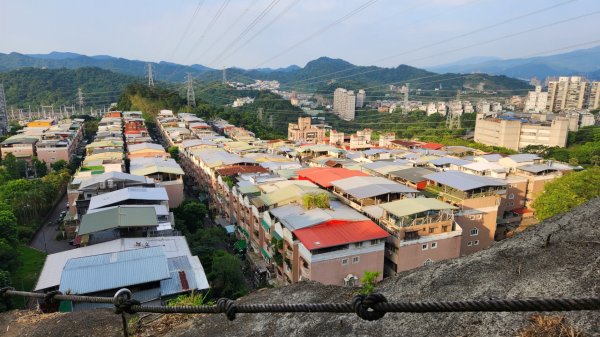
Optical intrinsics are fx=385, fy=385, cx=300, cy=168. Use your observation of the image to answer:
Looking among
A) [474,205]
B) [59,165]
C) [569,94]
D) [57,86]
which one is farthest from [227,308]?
[57,86]

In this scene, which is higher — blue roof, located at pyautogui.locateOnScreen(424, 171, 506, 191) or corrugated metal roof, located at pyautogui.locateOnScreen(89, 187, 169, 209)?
blue roof, located at pyautogui.locateOnScreen(424, 171, 506, 191)

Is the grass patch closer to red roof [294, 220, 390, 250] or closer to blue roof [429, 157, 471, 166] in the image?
red roof [294, 220, 390, 250]

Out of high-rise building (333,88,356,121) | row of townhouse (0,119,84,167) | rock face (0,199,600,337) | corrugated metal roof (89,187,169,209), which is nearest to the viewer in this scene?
rock face (0,199,600,337)

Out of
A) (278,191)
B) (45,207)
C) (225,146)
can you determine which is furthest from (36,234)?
(225,146)

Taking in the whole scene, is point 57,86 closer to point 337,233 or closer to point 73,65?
point 337,233

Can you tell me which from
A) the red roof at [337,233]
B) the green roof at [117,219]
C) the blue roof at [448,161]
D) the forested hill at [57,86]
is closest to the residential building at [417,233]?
the red roof at [337,233]

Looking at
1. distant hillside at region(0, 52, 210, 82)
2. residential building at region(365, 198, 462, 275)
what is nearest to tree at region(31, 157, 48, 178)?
residential building at region(365, 198, 462, 275)
